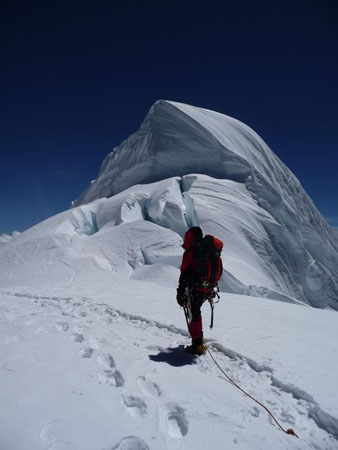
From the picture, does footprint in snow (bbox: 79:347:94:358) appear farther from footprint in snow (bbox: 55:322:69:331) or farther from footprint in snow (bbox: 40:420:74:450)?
footprint in snow (bbox: 40:420:74:450)

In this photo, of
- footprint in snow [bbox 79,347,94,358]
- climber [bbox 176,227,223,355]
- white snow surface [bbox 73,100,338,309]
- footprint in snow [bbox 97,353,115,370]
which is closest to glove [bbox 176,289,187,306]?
climber [bbox 176,227,223,355]

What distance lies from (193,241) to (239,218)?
11.1 m

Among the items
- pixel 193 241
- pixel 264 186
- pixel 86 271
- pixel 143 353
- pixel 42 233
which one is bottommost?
pixel 143 353

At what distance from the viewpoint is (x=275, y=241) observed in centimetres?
1484

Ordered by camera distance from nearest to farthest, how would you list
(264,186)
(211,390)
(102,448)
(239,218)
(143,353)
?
(102,448)
(211,390)
(143,353)
(239,218)
(264,186)

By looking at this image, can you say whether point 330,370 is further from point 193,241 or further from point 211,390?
point 193,241

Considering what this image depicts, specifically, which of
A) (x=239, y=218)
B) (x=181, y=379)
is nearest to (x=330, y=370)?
(x=181, y=379)

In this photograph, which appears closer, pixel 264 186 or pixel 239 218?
pixel 239 218

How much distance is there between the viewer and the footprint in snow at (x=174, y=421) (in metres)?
1.88

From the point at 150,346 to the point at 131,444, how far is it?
1.80m

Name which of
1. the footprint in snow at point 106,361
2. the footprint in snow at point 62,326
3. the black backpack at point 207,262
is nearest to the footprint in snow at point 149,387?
the footprint in snow at point 106,361

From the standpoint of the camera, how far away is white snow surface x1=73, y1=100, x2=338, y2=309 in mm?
13523

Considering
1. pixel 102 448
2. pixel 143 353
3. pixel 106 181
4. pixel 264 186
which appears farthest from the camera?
pixel 106 181

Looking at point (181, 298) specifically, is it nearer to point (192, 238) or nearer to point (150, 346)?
point (150, 346)
